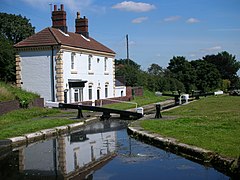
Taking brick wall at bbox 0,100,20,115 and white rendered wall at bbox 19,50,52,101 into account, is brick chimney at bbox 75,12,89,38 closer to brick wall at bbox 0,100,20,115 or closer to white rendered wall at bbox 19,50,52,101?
white rendered wall at bbox 19,50,52,101

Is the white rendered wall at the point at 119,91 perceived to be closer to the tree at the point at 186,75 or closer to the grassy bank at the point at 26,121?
the grassy bank at the point at 26,121

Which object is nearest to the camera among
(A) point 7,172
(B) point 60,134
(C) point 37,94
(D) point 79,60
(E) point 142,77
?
(A) point 7,172

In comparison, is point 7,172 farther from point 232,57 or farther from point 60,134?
point 232,57

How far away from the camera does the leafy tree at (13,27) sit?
192 ft

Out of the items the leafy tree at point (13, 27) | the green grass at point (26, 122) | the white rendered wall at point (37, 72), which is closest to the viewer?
the green grass at point (26, 122)

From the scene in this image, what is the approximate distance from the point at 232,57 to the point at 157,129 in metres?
89.4

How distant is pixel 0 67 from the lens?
42844mm

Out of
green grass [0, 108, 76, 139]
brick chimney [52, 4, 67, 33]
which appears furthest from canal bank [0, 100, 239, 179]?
brick chimney [52, 4, 67, 33]

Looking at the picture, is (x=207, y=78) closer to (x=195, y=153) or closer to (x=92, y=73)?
(x=92, y=73)

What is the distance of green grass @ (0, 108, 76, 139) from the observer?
53.9ft

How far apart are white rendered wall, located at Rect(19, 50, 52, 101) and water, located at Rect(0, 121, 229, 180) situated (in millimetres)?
15768

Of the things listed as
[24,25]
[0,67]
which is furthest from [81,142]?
[24,25]

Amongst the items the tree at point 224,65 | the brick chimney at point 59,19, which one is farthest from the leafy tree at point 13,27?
the tree at point 224,65

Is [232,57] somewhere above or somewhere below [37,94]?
above
